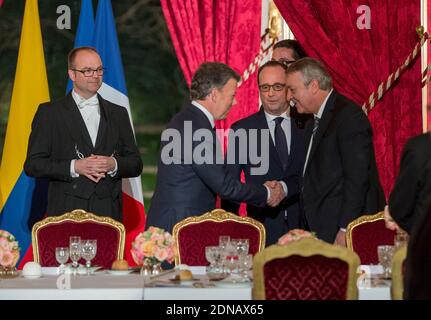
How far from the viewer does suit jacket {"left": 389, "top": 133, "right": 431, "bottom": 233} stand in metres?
3.32

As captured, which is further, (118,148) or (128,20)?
(128,20)

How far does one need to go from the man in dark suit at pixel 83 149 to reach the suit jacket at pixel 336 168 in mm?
1141

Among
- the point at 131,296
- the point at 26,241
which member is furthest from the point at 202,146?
the point at 26,241

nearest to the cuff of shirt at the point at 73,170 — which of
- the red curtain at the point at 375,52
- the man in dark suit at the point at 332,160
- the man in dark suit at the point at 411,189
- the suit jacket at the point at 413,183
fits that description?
the man in dark suit at the point at 332,160

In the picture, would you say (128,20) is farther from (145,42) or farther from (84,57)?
(84,57)

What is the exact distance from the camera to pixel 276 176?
606 centimetres

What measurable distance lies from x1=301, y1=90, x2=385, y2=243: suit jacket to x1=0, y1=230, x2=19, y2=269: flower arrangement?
1.86 m

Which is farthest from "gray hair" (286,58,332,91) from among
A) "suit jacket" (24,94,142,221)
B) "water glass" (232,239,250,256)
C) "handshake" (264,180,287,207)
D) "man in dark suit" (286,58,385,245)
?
"water glass" (232,239,250,256)

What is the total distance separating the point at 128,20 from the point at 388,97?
214 cm

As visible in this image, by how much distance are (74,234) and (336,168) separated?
62.2 inches

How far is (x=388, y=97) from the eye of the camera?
23.7ft

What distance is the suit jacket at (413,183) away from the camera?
3.32m

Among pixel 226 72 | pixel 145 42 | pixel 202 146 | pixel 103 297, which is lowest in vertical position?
pixel 103 297

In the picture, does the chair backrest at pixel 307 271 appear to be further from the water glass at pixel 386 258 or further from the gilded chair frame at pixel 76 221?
the gilded chair frame at pixel 76 221
